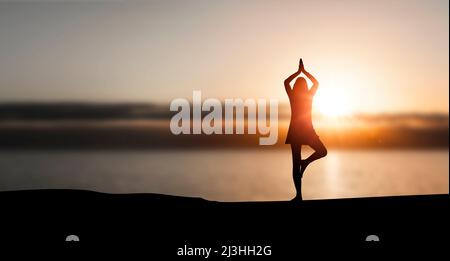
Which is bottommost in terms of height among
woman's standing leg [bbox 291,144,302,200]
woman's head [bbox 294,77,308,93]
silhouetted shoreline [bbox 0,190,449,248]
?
silhouetted shoreline [bbox 0,190,449,248]

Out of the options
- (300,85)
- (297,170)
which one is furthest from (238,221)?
(300,85)

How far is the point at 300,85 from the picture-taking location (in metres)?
8.76

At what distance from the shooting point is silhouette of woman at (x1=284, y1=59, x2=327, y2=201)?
876 centimetres

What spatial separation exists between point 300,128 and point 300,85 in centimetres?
63

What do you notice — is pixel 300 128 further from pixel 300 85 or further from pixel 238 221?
pixel 238 221

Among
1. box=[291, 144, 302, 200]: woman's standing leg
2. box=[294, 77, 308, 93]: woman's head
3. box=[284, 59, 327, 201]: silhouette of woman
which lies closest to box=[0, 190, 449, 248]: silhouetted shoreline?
box=[291, 144, 302, 200]: woman's standing leg

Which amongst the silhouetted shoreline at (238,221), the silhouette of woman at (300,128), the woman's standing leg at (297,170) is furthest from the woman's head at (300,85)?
the silhouetted shoreline at (238,221)

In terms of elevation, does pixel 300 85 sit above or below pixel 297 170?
above

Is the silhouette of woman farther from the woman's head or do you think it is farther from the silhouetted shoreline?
the silhouetted shoreline

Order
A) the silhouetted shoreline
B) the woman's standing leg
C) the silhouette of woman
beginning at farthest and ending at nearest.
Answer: the woman's standing leg
the silhouette of woman
the silhouetted shoreline

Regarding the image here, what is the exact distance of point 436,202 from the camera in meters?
8.25

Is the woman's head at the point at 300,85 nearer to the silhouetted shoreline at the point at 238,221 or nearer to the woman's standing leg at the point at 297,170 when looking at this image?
the woman's standing leg at the point at 297,170

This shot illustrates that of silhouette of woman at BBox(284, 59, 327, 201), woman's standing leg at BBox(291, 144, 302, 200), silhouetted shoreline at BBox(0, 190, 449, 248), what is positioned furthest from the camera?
woman's standing leg at BBox(291, 144, 302, 200)
